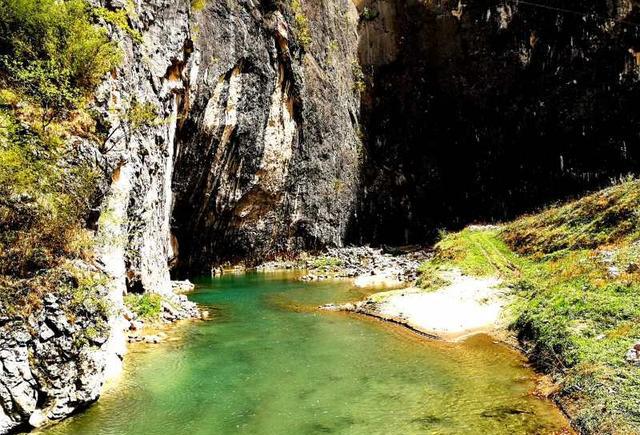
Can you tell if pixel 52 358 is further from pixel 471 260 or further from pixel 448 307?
pixel 471 260

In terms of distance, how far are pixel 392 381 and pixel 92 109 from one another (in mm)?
9605

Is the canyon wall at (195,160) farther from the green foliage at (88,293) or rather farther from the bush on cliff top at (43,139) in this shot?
the bush on cliff top at (43,139)

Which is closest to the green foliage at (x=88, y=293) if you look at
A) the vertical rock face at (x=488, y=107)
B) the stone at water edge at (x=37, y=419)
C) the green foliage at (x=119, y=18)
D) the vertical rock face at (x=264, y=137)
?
the stone at water edge at (x=37, y=419)

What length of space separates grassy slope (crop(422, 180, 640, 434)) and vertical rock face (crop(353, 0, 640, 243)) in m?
17.0

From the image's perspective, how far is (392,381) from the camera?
11086 mm

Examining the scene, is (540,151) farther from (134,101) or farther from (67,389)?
(67,389)

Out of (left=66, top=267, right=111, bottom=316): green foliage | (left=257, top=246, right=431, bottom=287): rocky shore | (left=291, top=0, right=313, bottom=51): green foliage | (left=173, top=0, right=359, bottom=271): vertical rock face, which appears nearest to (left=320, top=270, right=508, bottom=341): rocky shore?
(left=257, top=246, right=431, bottom=287): rocky shore

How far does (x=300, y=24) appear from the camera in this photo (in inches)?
1473

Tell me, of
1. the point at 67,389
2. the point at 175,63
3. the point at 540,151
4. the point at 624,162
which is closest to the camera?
Result: the point at 67,389

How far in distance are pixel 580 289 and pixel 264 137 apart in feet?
82.1

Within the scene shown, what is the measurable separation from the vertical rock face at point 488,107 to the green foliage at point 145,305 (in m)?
28.0

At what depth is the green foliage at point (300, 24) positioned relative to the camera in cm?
3688

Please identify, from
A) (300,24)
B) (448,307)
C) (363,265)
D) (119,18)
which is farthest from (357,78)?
(119,18)

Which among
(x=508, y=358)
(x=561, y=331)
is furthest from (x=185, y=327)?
(x=561, y=331)
